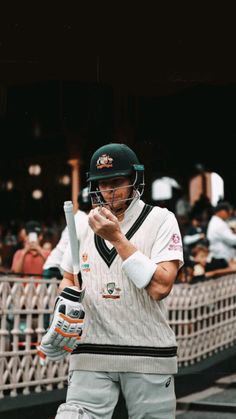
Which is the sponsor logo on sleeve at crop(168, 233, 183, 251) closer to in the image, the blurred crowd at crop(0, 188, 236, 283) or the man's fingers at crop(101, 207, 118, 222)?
the man's fingers at crop(101, 207, 118, 222)

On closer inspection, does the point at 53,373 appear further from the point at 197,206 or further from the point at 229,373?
the point at 197,206

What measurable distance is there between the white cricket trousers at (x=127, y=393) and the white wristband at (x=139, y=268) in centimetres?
44

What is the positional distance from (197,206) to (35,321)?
1274 cm

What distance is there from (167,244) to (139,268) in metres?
0.25

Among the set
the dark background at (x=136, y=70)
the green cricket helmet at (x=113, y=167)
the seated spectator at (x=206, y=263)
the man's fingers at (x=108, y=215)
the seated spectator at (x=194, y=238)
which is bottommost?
the seated spectator at (x=206, y=263)

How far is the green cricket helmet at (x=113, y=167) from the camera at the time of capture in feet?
13.0

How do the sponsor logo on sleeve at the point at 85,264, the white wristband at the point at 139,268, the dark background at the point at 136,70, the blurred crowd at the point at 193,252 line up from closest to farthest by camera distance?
the white wristband at the point at 139,268 → the sponsor logo on sleeve at the point at 85,264 → the blurred crowd at the point at 193,252 → the dark background at the point at 136,70

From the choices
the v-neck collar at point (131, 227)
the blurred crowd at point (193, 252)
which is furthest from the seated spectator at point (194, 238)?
the v-neck collar at point (131, 227)

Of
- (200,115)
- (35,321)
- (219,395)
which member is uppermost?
(200,115)

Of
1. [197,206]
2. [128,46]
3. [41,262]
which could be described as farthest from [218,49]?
[197,206]

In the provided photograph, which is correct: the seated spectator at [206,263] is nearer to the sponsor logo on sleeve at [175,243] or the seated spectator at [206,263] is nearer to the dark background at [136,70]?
the dark background at [136,70]

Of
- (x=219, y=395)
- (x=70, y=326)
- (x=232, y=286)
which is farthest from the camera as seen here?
(x=232, y=286)

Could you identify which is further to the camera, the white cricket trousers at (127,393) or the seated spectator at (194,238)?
the seated spectator at (194,238)

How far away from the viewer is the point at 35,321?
834 centimetres
